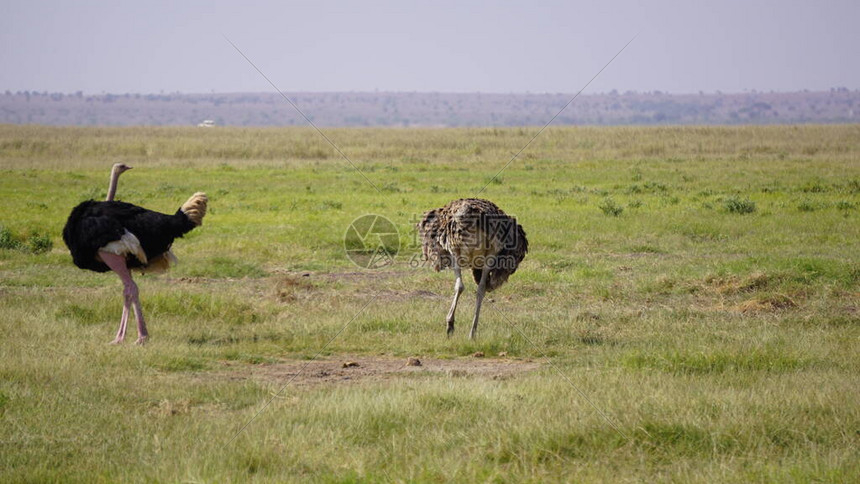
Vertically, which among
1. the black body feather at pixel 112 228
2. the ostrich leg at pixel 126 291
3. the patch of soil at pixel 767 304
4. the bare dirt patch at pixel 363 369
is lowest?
the bare dirt patch at pixel 363 369

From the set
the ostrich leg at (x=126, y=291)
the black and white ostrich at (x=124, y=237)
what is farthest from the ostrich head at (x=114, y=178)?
the ostrich leg at (x=126, y=291)

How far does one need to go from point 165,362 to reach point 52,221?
41.7 feet

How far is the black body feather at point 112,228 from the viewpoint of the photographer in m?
9.32

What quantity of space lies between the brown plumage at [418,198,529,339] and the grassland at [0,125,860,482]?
2.05 feet

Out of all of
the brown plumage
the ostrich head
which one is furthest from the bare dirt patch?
the ostrich head

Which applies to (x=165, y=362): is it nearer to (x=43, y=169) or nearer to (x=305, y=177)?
(x=305, y=177)

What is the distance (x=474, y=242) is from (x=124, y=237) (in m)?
3.79

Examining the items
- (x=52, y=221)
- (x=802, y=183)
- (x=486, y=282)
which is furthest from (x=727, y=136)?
(x=486, y=282)

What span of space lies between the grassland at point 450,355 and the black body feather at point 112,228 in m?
0.89

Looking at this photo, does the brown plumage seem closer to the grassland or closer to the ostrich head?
the grassland

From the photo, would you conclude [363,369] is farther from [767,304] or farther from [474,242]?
[767,304]

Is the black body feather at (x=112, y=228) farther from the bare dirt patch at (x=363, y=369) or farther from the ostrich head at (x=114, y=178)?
the bare dirt patch at (x=363, y=369)

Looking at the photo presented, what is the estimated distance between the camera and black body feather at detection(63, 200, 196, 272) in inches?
367

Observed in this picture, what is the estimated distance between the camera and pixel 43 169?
3712cm
